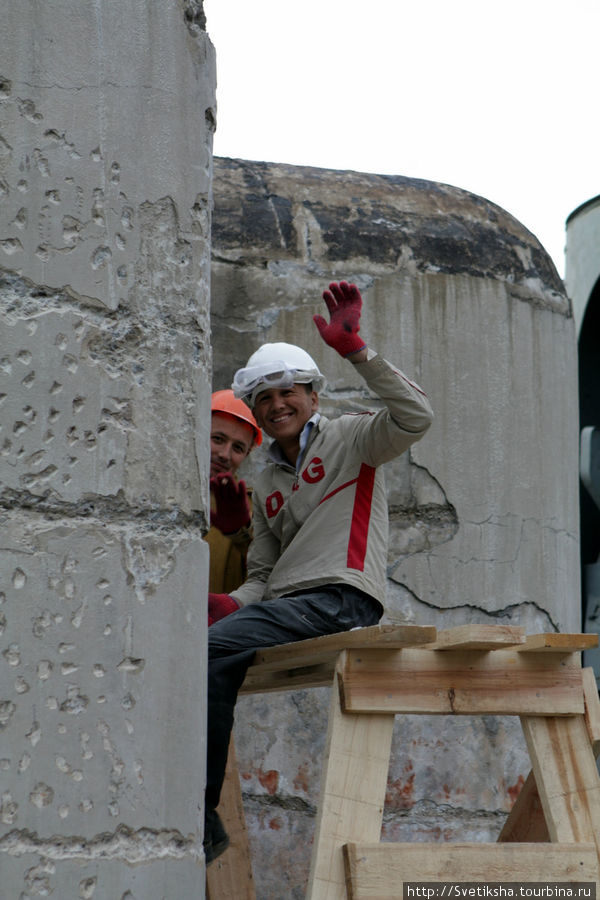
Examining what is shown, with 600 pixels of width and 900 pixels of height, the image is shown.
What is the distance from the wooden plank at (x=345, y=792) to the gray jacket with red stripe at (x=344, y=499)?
0.52 meters

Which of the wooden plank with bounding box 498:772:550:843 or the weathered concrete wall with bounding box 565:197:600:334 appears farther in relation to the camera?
the weathered concrete wall with bounding box 565:197:600:334

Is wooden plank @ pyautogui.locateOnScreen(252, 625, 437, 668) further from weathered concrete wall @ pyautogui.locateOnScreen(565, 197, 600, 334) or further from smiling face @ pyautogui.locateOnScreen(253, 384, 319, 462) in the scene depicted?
weathered concrete wall @ pyautogui.locateOnScreen(565, 197, 600, 334)

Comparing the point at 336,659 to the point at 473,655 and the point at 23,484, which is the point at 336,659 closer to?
the point at 473,655

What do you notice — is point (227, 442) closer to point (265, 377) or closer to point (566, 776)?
point (265, 377)

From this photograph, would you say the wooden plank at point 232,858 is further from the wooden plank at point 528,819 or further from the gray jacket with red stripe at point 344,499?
the wooden plank at point 528,819

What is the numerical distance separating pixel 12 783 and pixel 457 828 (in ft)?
7.39

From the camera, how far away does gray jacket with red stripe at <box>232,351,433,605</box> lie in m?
2.63

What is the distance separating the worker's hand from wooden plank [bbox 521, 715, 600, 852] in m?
1.12

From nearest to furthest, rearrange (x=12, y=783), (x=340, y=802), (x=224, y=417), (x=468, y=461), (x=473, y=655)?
(x=12, y=783) → (x=340, y=802) → (x=473, y=655) → (x=224, y=417) → (x=468, y=461)

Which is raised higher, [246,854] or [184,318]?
[184,318]

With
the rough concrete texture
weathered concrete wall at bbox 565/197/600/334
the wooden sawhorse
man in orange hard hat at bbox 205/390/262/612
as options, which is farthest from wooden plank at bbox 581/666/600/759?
weathered concrete wall at bbox 565/197/600/334

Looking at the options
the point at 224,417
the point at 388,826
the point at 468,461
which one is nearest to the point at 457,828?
the point at 388,826

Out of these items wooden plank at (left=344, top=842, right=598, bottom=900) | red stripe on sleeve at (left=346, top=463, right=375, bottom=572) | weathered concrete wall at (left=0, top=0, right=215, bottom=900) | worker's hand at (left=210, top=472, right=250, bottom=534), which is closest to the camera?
weathered concrete wall at (left=0, top=0, right=215, bottom=900)

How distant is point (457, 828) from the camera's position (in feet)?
12.1
